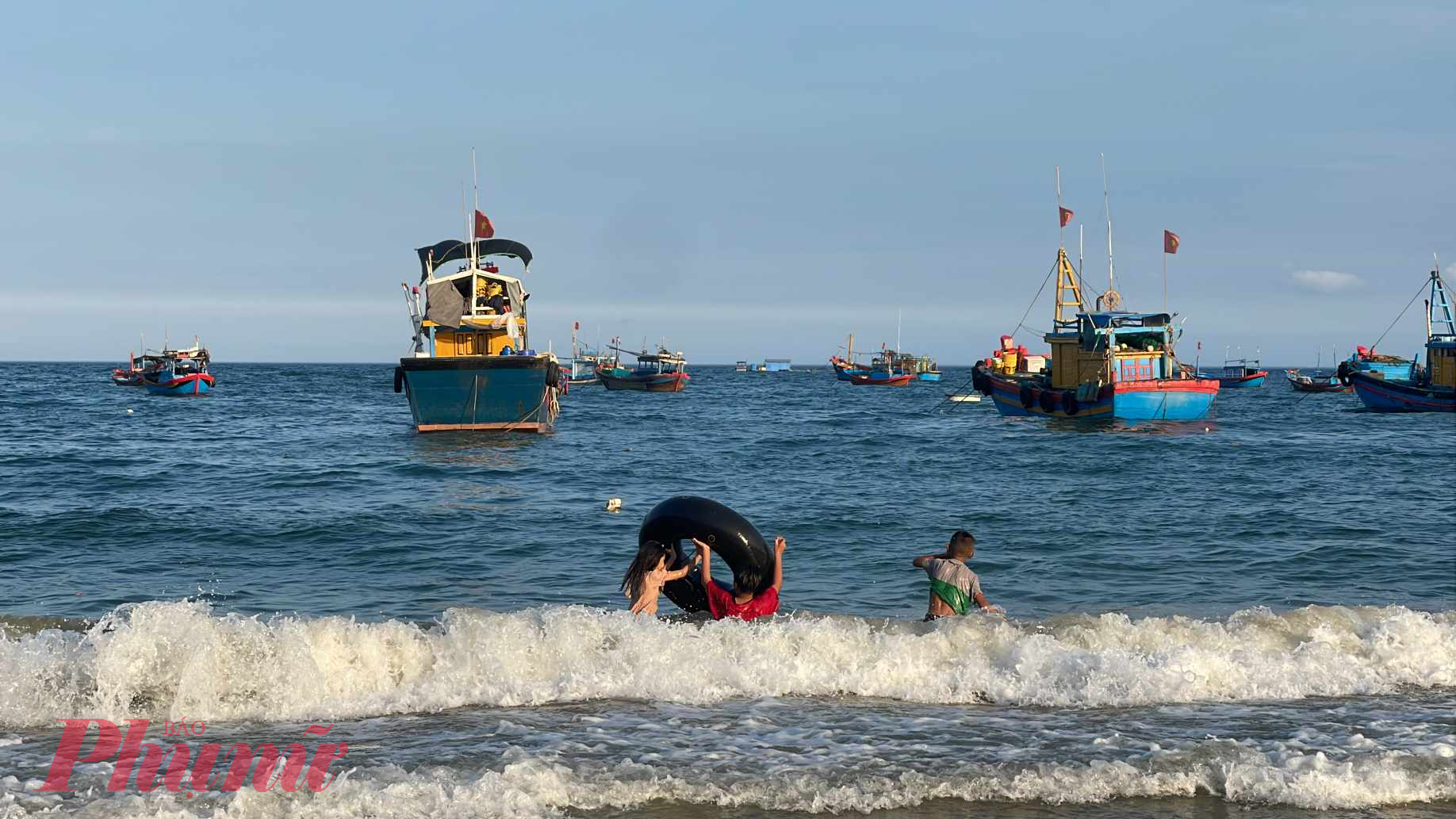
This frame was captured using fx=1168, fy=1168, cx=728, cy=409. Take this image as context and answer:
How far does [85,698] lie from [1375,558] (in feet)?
46.4

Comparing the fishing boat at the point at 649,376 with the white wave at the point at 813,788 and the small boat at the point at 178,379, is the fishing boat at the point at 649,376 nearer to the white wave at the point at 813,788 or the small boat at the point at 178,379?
the small boat at the point at 178,379

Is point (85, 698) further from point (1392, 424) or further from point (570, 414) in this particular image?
point (1392, 424)

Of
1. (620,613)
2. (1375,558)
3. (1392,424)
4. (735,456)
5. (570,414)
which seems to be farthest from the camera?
(570,414)

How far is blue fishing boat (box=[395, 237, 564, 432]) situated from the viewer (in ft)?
109

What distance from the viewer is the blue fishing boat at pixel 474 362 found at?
1303 inches

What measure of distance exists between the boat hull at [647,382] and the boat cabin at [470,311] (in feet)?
172

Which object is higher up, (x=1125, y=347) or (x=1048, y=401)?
(x=1125, y=347)

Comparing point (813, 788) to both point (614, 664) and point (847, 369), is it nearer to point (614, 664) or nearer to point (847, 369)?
point (614, 664)

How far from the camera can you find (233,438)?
3506 centimetres

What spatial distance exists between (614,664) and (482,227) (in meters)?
30.9

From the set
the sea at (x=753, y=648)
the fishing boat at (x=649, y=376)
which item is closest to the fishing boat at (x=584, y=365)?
the fishing boat at (x=649, y=376)

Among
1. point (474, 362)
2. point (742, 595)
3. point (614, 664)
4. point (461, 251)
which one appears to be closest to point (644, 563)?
point (742, 595)

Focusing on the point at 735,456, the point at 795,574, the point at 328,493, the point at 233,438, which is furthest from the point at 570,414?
the point at 795,574

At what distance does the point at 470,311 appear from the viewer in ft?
115
